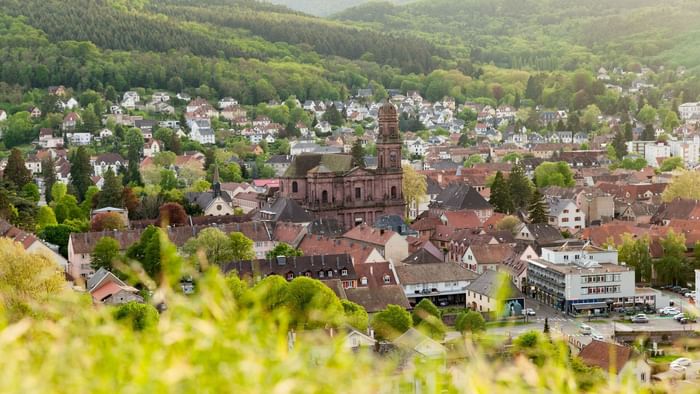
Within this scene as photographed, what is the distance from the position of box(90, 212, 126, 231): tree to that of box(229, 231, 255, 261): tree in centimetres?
848

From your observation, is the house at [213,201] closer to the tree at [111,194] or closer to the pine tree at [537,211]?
the tree at [111,194]

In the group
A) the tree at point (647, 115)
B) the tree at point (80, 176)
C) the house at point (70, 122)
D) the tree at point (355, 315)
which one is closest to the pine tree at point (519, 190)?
the tree at point (80, 176)

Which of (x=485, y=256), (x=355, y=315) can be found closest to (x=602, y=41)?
(x=485, y=256)

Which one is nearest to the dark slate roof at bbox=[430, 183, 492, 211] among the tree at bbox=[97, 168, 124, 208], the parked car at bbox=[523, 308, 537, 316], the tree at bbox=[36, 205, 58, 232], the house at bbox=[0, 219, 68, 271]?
the tree at bbox=[97, 168, 124, 208]

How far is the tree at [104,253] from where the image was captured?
37.1 meters

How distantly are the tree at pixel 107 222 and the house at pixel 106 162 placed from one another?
85.0 ft

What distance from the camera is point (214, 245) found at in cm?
3647

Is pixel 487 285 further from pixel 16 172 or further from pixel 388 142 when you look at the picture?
pixel 16 172

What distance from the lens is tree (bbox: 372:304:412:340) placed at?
25828 millimetres

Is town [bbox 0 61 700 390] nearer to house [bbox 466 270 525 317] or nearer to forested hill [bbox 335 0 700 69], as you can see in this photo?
house [bbox 466 270 525 317]

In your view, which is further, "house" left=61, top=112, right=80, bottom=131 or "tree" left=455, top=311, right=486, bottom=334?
"house" left=61, top=112, right=80, bottom=131

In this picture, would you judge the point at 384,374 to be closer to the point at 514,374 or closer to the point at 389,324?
the point at 514,374

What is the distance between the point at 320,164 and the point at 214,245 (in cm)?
1579

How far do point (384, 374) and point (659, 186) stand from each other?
5838 centimetres
